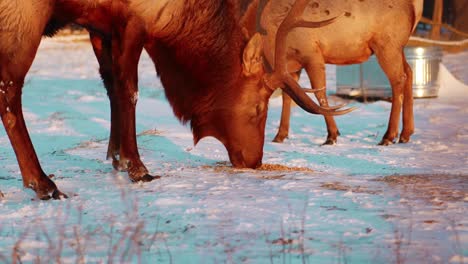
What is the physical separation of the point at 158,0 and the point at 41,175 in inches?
65.5

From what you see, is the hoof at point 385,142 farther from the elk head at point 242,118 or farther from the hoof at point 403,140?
the elk head at point 242,118

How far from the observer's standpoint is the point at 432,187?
5805 mm

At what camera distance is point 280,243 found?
4250 millimetres

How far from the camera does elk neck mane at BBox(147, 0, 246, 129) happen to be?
6.77 metres

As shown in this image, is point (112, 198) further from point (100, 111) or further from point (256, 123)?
point (100, 111)

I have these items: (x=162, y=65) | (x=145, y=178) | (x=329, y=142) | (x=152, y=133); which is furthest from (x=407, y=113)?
(x=145, y=178)

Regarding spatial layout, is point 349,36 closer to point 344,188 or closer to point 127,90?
point 127,90

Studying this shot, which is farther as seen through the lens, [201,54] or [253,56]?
[253,56]

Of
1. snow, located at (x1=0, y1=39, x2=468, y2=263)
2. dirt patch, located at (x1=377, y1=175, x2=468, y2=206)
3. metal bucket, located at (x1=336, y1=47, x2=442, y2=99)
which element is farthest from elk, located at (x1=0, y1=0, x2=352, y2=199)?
metal bucket, located at (x1=336, y1=47, x2=442, y2=99)

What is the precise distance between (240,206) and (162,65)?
2165 millimetres

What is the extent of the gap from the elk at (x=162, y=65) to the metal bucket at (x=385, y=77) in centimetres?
664

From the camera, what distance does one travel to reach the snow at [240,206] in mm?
4145

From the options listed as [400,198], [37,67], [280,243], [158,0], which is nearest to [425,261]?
[280,243]

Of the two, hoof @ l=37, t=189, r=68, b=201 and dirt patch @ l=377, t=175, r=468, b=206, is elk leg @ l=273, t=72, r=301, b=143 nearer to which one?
dirt patch @ l=377, t=175, r=468, b=206
